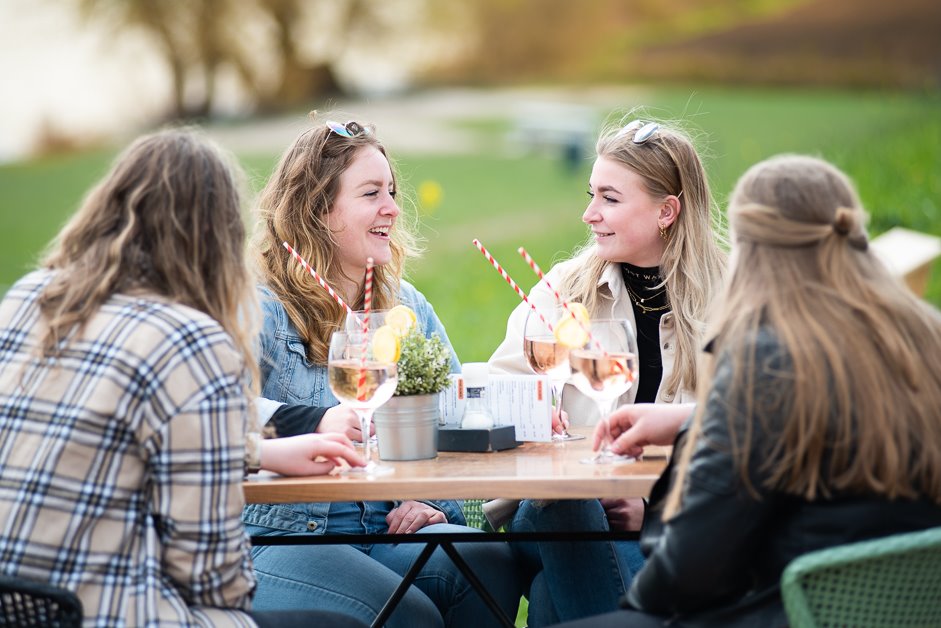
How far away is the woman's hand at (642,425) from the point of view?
212 cm

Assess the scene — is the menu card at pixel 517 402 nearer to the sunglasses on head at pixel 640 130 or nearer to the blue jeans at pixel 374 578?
the blue jeans at pixel 374 578

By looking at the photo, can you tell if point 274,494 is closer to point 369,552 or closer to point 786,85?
point 369,552

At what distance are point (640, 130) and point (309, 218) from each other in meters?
0.88

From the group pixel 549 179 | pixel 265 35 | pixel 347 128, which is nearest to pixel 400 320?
pixel 347 128

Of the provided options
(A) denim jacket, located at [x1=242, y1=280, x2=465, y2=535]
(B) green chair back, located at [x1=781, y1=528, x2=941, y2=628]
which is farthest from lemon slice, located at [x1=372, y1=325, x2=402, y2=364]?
(B) green chair back, located at [x1=781, y1=528, x2=941, y2=628]

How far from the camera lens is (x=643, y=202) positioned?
9.70 ft

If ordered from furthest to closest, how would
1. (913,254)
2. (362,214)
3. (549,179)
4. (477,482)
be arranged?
→ (549,179)
(913,254)
(362,214)
(477,482)

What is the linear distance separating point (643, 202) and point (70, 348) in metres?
1.64

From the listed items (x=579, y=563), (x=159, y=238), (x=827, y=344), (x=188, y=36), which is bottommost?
(x=579, y=563)

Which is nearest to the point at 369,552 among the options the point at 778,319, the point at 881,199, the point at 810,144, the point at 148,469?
the point at 148,469

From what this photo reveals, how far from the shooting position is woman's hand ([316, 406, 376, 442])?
231cm

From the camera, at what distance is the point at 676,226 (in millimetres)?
2986

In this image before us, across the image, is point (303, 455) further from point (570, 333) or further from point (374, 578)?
Answer: point (570, 333)

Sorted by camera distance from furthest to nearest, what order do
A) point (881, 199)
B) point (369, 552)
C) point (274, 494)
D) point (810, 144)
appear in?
point (810, 144) → point (881, 199) → point (369, 552) → point (274, 494)
